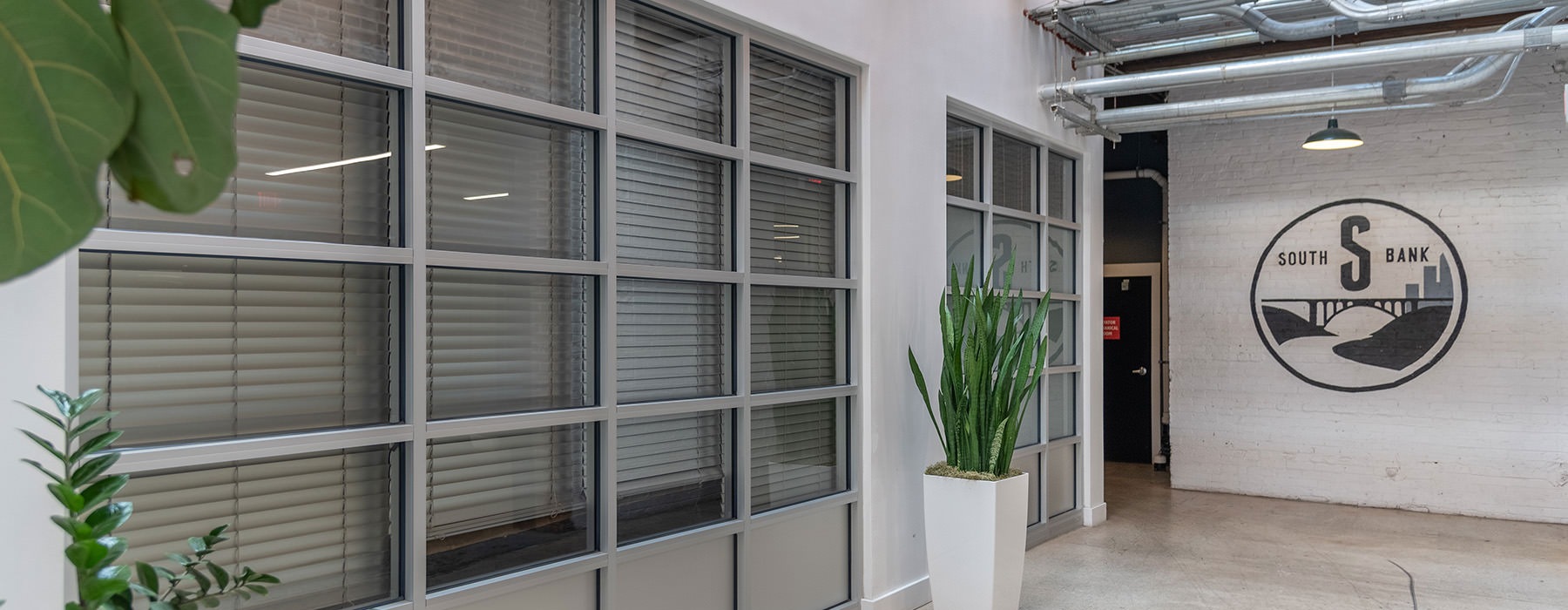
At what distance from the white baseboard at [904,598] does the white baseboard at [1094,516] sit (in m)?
2.07

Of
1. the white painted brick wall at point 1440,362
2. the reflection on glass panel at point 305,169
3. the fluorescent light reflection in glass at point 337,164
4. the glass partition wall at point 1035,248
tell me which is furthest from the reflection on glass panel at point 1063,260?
the reflection on glass panel at point 305,169

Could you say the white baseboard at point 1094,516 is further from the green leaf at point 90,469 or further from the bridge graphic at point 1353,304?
the green leaf at point 90,469

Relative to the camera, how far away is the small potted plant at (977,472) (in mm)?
4078

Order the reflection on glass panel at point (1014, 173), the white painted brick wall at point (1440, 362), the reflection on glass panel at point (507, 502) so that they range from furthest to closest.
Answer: the white painted brick wall at point (1440, 362) < the reflection on glass panel at point (1014, 173) < the reflection on glass panel at point (507, 502)

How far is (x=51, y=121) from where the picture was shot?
0.19 m

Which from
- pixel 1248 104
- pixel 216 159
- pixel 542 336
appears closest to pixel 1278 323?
pixel 1248 104

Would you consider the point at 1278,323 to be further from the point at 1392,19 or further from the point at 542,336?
the point at 542,336

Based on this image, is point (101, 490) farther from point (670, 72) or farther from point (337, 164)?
point (670, 72)

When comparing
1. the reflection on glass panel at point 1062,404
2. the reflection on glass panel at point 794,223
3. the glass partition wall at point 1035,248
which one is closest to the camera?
the reflection on glass panel at point 794,223

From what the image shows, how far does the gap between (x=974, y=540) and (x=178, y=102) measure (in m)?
4.10

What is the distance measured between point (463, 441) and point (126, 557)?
2.58 feet

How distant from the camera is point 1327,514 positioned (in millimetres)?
6684

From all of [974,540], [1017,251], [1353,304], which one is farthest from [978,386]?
[1353,304]

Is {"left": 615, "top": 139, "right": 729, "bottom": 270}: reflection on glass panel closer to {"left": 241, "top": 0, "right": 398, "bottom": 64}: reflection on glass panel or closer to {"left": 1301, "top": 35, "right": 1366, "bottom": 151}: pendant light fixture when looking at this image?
{"left": 241, "top": 0, "right": 398, "bottom": 64}: reflection on glass panel
